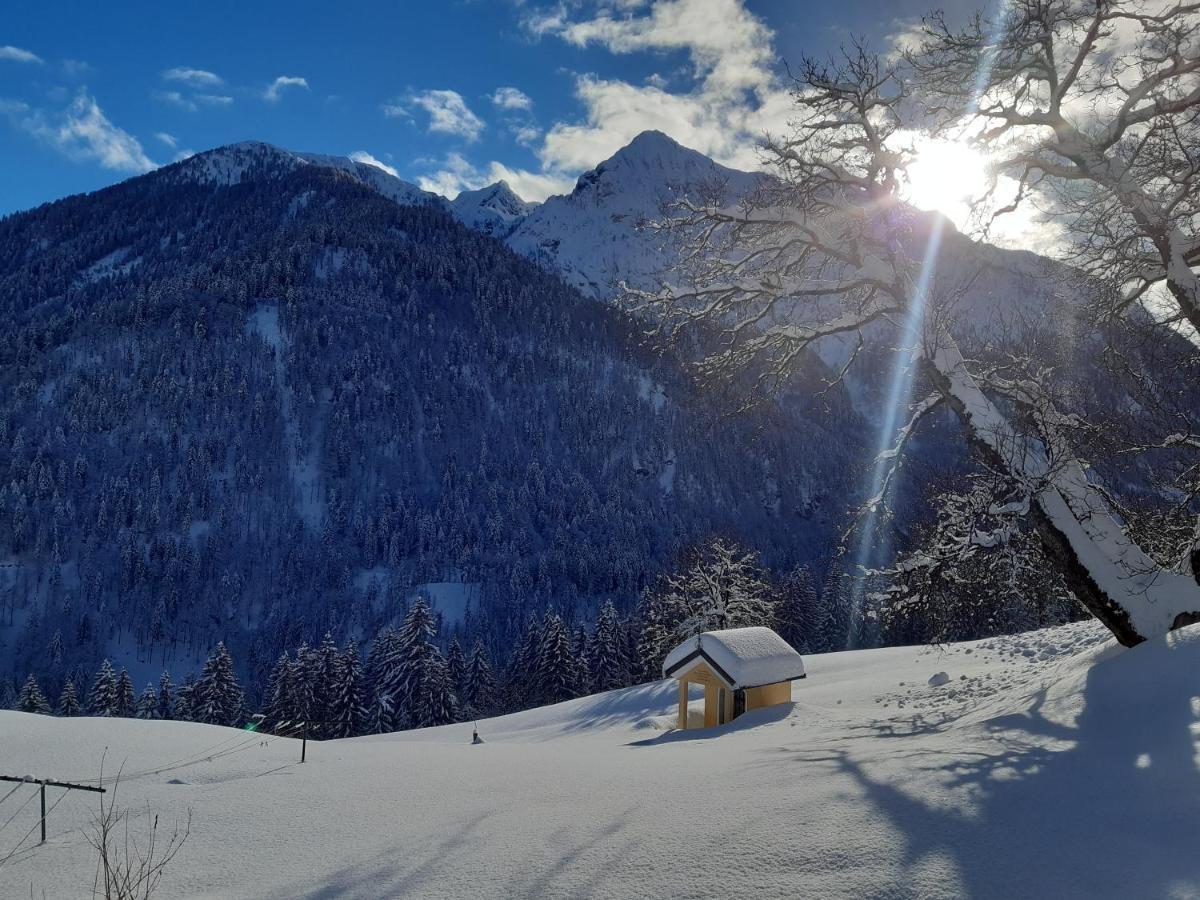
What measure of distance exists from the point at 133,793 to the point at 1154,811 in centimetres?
930

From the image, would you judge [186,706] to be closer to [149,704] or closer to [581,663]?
[149,704]

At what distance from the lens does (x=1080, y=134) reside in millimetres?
7031

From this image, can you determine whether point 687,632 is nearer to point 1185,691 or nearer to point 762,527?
point 1185,691

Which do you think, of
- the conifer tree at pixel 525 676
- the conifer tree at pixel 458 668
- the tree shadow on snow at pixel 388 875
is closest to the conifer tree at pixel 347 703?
the conifer tree at pixel 458 668

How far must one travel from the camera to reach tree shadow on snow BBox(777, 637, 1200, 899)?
11.1 feet

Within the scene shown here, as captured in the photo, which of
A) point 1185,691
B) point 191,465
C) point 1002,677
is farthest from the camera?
point 191,465

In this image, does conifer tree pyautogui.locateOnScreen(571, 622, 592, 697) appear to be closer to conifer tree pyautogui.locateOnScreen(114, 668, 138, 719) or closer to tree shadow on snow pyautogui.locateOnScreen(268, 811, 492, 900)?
conifer tree pyautogui.locateOnScreen(114, 668, 138, 719)

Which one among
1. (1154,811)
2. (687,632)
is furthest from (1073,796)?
(687,632)

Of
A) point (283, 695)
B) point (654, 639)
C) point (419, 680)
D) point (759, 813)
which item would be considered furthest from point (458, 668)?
point (759, 813)

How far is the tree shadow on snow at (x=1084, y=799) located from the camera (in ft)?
11.1

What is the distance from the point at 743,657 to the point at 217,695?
4761 cm

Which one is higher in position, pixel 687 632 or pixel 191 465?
pixel 191 465

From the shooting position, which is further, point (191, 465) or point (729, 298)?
point (191, 465)

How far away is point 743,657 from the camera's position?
776 inches
